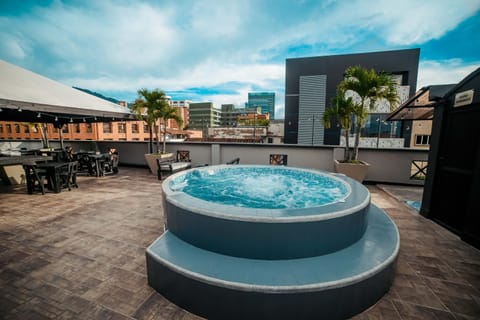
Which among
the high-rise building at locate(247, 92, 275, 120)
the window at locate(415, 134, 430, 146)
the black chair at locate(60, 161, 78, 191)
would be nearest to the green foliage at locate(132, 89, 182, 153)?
the black chair at locate(60, 161, 78, 191)

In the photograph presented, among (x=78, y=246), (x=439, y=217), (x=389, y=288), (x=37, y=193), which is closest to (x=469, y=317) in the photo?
(x=389, y=288)

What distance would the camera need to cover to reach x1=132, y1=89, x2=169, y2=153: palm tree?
761cm

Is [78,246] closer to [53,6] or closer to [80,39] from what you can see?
[53,6]

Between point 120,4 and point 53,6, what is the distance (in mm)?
1818

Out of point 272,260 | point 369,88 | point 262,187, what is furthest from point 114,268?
point 369,88

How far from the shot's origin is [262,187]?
4.95 metres

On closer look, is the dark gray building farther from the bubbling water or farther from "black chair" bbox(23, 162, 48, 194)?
"black chair" bbox(23, 162, 48, 194)

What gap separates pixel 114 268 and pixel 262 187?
134 inches

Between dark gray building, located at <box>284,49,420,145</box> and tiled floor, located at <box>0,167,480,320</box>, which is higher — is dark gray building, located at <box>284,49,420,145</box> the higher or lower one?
the higher one

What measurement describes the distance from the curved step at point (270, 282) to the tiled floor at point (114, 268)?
198 mm

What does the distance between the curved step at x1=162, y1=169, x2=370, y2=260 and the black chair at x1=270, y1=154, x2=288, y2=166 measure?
5385mm

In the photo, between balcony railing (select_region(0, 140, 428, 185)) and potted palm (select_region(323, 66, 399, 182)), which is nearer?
potted palm (select_region(323, 66, 399, 182))

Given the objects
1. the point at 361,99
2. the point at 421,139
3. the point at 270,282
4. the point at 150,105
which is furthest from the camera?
the point at 421,139

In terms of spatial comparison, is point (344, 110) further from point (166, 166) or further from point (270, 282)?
point (166, 166)
